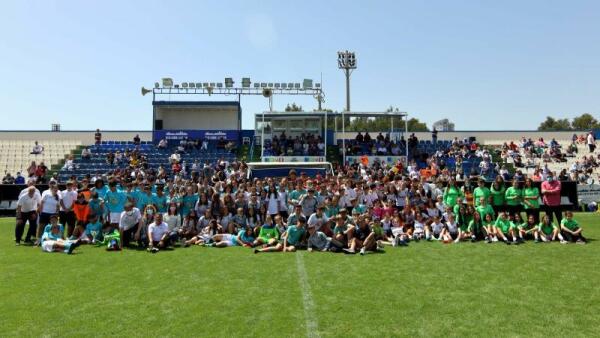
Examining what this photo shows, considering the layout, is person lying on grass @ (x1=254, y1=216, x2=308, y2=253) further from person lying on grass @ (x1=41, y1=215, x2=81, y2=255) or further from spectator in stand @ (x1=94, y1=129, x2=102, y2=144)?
spectator in stand @ (x1=94, y1=129, x2=102, y2=144)

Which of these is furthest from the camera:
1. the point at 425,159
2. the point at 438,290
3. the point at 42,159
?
the point at 42,159

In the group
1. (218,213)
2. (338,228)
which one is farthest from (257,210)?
(338,228)

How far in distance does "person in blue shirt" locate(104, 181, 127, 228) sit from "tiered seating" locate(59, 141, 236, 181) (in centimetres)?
1722

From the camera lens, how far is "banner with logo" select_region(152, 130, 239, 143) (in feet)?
115

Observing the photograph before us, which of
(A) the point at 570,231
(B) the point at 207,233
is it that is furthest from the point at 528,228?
(B) the point at 207,233

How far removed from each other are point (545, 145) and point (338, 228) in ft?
101

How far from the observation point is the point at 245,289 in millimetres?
7211

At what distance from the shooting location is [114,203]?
12578 mm

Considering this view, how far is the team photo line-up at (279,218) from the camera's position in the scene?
11.5 meters

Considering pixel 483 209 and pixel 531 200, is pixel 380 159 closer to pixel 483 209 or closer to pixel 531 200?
pixel 531 200

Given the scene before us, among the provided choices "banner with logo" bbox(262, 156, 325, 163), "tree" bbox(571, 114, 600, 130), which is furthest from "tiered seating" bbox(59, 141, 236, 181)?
"tree" bbox(571, 114, 600, 130)

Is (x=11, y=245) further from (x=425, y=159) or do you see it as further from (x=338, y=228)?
(x=425, y=159)

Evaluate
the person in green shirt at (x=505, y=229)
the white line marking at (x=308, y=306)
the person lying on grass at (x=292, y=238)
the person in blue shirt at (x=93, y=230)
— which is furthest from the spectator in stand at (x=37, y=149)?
the person in green shirt at (x=505, y=229)

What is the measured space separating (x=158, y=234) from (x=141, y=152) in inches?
875
